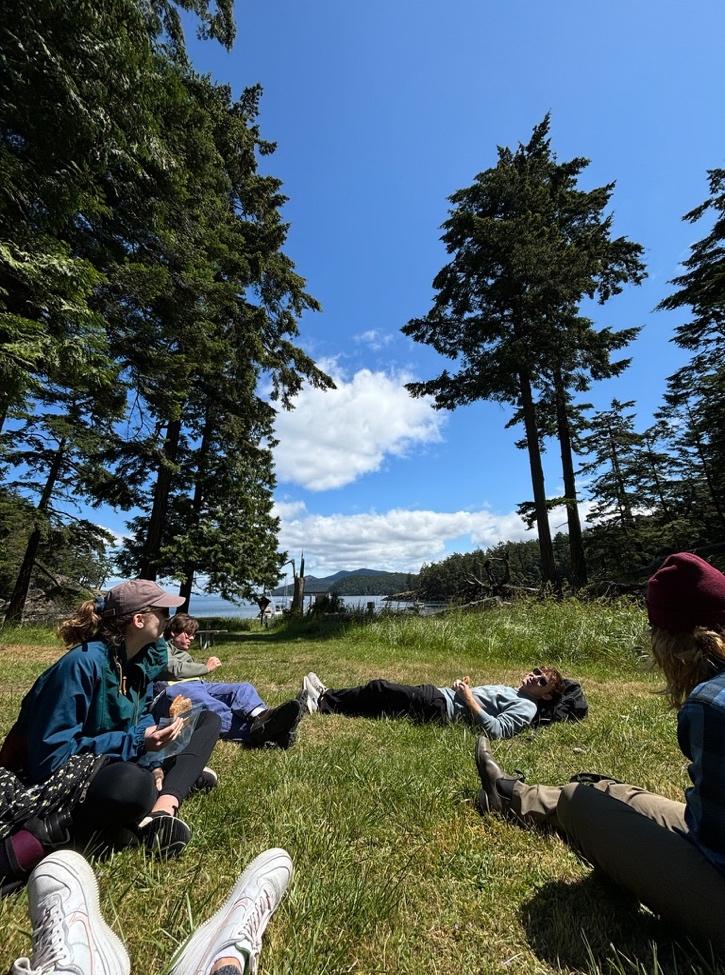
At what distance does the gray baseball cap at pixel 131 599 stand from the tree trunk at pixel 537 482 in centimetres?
1291

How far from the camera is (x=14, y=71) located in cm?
542

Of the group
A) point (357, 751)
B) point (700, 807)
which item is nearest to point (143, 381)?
point (357, 751)

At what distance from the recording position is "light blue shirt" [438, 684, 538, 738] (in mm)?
3816

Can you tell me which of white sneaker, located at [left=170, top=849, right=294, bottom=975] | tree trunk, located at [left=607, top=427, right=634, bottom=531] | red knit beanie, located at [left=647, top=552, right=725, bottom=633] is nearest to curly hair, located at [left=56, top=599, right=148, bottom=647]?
white sneaker, located at [left=170, top=849, right=294, bottom=975]

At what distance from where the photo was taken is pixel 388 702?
176 inches

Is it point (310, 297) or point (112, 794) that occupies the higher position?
point (310, 297)

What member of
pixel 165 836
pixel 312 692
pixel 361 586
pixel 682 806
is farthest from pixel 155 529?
pixel 361 586

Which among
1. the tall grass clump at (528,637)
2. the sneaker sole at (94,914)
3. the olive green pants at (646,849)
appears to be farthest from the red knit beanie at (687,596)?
the tall grass clump at (528,637)

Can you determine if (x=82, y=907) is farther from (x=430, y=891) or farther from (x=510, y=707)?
(x=510, y=707)

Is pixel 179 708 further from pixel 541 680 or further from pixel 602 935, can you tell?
pixel 541 680

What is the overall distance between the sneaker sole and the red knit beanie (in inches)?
82.3

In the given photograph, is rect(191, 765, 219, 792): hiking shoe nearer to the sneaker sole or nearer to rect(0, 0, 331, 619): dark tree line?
the sneaker sole

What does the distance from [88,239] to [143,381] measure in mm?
2976

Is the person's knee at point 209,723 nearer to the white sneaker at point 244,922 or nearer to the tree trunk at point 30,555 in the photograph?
the white sneaker at point 244,922
